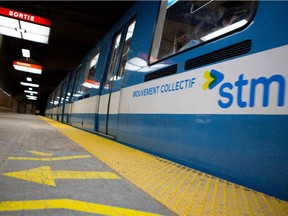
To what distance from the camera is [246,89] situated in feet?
5.63

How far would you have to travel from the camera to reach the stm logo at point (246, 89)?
149cm

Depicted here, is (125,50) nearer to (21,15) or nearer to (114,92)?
(114,92)

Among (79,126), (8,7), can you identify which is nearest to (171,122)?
(79,126)

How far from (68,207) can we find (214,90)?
58.4 inches

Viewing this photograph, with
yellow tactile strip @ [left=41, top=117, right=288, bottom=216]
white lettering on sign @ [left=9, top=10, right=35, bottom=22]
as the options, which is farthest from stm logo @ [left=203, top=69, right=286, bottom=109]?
white lettering on sign @ [left=9, top=10, right=35, bottom=22]

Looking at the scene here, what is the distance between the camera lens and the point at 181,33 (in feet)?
10.0

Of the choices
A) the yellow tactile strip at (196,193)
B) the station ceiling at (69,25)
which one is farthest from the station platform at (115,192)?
the station ceiling at (69,25)

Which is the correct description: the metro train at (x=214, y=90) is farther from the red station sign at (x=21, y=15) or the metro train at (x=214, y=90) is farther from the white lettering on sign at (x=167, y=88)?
the red station sign at (x=21, y=15)

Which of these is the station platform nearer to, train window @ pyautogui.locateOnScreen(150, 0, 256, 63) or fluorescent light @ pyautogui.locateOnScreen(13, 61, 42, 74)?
A: train window @ pyautogui.locateOnScreen(150, 0, 256, 63)

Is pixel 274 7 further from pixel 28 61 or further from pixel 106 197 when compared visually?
pixel 28 61

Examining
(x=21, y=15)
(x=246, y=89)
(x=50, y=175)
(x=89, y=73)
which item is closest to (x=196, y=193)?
(x=246, y=89)

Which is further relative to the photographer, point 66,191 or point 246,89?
point 246,89

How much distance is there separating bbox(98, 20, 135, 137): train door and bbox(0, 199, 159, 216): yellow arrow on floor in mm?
3018

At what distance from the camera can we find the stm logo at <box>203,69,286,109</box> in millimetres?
1489
